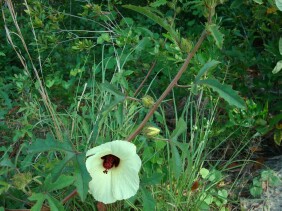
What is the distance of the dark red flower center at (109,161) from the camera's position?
185cm

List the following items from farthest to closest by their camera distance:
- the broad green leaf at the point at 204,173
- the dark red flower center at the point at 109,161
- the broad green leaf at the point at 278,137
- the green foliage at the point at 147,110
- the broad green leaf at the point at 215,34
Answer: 1. the broad green leaf at the point at 278,137
2. the broad green leaf at the point at 204,173
3. the green foliage at the point at 147,110
4. the dark red flower center at the point at 109,161
5. the broad green leaf at the point at 215,34

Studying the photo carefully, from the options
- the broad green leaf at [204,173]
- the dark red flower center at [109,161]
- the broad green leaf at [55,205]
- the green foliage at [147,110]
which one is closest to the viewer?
the broad green leaf at [55,205]

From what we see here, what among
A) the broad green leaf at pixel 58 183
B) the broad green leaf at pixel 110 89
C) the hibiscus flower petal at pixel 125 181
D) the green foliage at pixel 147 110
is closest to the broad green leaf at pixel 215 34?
the green foliage at pixel 147 110

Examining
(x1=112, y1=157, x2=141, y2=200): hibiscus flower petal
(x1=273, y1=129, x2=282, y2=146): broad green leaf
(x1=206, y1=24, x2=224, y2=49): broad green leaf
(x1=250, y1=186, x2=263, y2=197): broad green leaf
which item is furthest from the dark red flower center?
(x1=273, y1=129, x2=282, y2=146): broad green leaf

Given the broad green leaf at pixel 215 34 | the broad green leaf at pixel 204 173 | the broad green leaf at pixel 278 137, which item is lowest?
the broad green leaf at pixel 204 173

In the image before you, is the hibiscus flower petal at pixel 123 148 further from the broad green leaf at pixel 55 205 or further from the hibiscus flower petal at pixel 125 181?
the broad green leaf at pixel 55 205

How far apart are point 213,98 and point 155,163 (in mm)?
491

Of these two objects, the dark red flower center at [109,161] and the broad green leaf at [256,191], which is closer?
the dark red flower center at [109,161]

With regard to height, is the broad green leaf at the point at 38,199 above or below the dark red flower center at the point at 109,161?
below

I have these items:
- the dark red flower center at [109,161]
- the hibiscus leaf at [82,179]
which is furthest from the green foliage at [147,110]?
the dark red flower center at [109,161]

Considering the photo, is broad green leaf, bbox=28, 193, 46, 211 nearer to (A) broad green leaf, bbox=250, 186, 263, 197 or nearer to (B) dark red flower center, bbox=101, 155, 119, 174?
(B) dark red flower center, bbox=101, 155, 119, 174

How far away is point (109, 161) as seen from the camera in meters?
1.86

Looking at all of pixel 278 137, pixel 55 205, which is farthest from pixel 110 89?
pixel 278 137

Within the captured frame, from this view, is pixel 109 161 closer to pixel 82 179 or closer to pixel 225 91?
pixel 82 179
